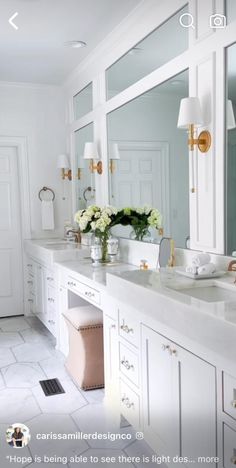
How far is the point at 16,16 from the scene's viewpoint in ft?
10.4

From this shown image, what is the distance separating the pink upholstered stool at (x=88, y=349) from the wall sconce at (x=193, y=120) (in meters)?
1.39

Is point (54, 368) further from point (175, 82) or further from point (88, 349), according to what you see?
point (175, 82)

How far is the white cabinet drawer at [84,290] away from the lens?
2.85 m

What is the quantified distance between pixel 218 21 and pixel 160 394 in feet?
6.11

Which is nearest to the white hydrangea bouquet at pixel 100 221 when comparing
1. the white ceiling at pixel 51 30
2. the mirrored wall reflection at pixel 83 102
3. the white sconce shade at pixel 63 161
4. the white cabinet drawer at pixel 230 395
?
the mirrored wall reflection at pixel 83 102

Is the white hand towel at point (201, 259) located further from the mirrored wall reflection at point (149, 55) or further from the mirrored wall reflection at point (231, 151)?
the mirrored wall reflection at point (149, 55)

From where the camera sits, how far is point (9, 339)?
4.28 metres

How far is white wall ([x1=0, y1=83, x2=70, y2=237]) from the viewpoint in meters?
5.03

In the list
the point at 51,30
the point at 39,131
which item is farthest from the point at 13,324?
the point at 51,30

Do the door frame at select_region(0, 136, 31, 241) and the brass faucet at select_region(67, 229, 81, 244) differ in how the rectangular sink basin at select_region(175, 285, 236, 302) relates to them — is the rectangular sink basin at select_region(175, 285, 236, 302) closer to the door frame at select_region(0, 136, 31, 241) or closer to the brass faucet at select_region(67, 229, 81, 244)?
the brass faucet at select_region(67, 229, 81, 244)

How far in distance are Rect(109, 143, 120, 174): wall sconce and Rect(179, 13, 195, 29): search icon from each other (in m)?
1.28

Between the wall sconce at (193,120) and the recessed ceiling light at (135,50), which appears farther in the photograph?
the recessed ceiling light at (135,50)

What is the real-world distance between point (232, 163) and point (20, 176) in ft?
11.0

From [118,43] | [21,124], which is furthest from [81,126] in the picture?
[118,43]
